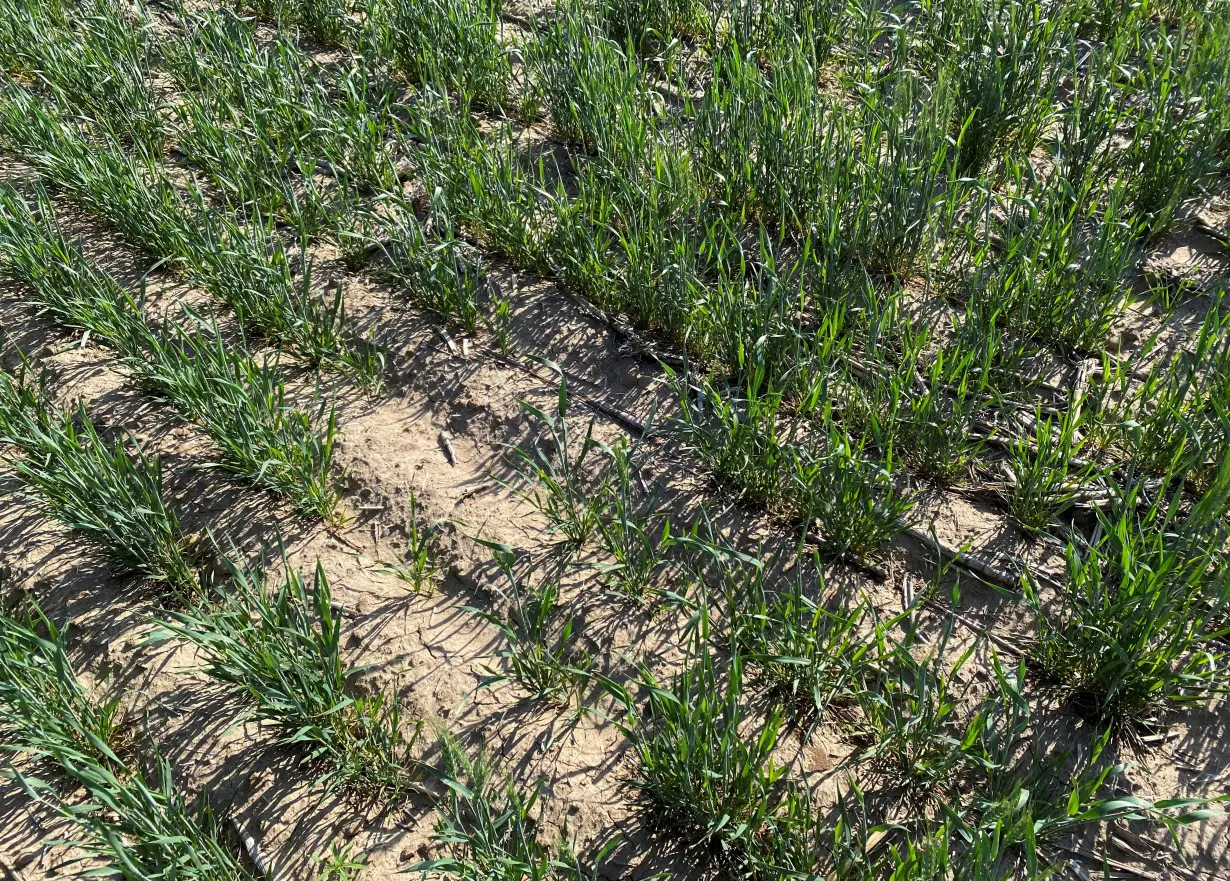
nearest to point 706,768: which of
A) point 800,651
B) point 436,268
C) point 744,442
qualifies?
point 800,651

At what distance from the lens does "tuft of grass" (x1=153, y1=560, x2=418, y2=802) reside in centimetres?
188

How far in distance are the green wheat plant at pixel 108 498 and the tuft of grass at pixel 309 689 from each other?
296 mm

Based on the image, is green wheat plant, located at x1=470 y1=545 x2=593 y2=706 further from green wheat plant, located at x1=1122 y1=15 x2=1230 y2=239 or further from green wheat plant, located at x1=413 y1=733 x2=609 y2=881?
green wheat plant, located at x1=1122 y1=15 x2=1230 y2=239

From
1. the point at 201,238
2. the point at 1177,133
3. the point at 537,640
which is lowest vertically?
the point at 537,640

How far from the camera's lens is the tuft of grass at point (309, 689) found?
1.88 m

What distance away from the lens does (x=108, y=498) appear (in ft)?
7.14

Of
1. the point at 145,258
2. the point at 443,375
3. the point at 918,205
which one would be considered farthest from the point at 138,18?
the point at 918,205

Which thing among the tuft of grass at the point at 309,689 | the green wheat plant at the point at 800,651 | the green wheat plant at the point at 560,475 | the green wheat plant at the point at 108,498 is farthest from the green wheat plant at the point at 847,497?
the green wheat plant at the point at 108,498

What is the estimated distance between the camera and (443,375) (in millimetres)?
2641

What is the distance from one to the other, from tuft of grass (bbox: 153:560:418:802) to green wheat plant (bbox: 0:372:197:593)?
0.30m

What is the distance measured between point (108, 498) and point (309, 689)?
0.72 m

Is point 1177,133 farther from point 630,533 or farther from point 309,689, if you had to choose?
point 309,689

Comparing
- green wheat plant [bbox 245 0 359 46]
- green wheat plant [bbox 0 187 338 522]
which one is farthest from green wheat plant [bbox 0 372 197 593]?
green wheat plant [bbox 245 0 359 46]

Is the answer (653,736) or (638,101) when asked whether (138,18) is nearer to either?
(638,101)
